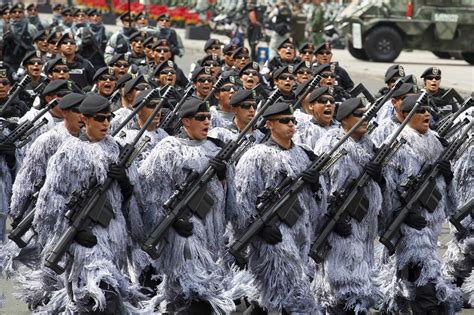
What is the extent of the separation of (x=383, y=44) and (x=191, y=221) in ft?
90.1

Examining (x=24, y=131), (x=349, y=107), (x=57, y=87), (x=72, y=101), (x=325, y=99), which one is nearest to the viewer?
(x=72, y=101)

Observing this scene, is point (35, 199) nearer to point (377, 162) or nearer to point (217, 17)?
point (377, 162)

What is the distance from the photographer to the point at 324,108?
12562mm

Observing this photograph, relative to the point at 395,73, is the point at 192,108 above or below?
above

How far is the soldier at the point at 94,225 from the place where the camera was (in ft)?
33.8

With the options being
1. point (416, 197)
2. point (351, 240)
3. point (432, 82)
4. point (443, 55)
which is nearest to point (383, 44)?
point (443, 55)

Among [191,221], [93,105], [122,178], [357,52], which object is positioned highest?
[93,105]

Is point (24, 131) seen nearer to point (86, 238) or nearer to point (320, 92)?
point (320, 92)

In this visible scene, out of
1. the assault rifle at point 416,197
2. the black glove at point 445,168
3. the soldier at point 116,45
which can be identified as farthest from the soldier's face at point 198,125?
the soldier at point 116,45

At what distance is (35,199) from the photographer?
1164 centimetres

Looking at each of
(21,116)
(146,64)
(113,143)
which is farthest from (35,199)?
(146,64)

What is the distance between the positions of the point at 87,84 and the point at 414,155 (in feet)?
29.1

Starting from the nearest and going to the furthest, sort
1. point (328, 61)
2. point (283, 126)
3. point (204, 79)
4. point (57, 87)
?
point (283, 126), point (57, 87), point (204, 79), point (328, 61)

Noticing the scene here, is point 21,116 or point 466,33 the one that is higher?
point 21,116
